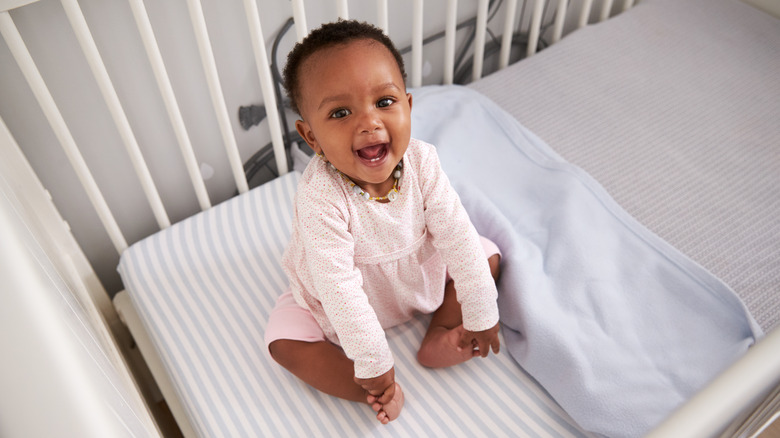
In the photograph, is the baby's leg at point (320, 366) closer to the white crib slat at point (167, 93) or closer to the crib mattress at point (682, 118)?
the white crib slat at point (167, 93)

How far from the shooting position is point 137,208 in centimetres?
99

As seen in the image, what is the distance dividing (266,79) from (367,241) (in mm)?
341

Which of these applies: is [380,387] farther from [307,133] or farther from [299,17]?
[299,17]

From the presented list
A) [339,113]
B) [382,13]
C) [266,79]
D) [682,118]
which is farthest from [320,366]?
[682,118]

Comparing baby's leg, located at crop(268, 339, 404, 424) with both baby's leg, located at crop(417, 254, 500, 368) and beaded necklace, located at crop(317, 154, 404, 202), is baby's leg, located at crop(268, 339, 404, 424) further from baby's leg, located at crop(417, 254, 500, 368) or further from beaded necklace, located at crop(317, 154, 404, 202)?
beaded necklace, located at crop(317, 154, 404, 202)

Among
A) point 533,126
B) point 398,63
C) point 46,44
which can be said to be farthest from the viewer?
point 533,126

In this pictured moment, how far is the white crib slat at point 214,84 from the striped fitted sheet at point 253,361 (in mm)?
66

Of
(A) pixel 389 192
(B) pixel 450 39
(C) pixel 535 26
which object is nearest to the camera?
(A) pixel 389 192

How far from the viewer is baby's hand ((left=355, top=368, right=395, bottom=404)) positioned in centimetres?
71

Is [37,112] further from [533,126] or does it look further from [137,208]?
[533,126]

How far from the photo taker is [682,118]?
1.09 m

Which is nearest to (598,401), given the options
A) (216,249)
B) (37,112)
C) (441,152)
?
(441,152)

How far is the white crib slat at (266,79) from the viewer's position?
0.83 meters

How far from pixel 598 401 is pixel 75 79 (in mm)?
825
